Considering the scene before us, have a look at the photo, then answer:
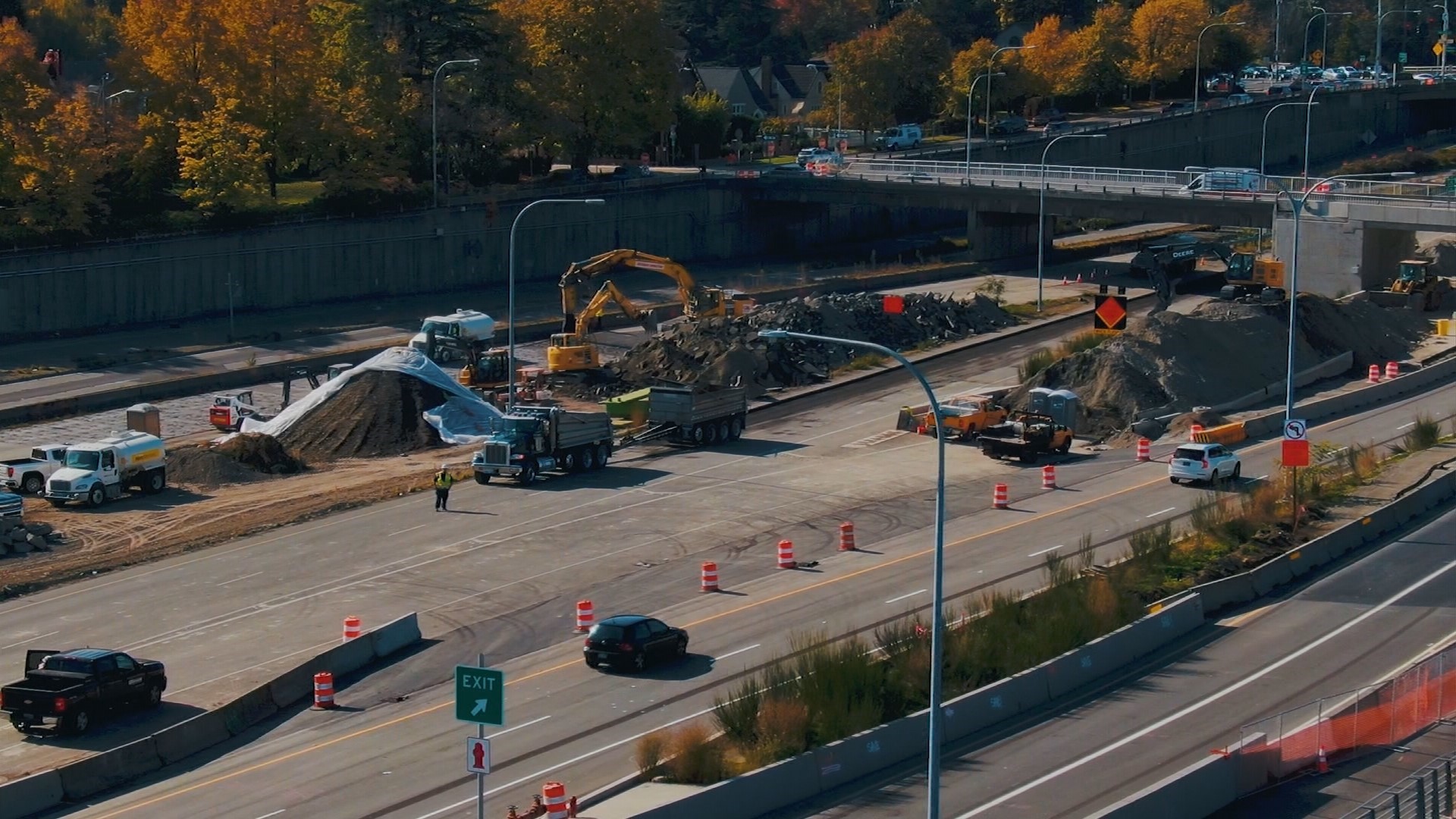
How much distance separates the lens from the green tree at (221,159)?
81938mm

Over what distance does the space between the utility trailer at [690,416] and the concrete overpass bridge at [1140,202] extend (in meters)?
24.6

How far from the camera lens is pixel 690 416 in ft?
180

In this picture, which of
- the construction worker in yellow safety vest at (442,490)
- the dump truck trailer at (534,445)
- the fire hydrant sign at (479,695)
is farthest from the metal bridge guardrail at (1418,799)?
the dump truck trailer at (534,445)

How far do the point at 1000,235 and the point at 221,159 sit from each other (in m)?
41.8

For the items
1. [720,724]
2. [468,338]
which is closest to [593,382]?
[468,338]

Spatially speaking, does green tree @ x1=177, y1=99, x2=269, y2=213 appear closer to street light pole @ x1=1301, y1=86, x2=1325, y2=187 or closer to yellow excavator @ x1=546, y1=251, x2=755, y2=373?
yellow excavator @ x1=546, y1=251, x2=755, y2=373

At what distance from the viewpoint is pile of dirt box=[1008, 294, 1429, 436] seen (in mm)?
59062

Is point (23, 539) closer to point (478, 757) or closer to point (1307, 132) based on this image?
point (478, 757)

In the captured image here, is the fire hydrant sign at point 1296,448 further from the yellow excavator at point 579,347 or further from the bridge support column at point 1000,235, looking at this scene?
the bridge support column at point 1000,235

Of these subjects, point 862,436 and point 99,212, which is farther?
point 99,212

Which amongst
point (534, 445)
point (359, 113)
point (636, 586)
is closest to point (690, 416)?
point (534, 445)

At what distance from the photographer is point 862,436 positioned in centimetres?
5738

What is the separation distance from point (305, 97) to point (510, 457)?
44.1 metres

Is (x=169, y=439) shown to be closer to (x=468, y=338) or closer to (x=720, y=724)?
(x=468, y=338)
